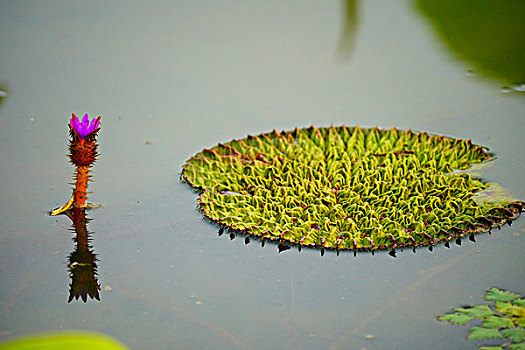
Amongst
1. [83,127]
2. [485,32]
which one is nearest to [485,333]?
[83,127]

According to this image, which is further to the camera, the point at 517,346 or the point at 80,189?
the point at 80,189

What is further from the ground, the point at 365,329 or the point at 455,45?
the point at 455,45

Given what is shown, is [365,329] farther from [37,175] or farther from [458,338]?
[37,175]

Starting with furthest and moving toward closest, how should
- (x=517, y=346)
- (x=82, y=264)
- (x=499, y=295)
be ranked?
(x=82, y=264)
(x=499, y=295)
(x=517, y=346)

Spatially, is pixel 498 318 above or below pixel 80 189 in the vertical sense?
below

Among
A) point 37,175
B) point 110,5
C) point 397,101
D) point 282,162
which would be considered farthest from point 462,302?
point 110,5

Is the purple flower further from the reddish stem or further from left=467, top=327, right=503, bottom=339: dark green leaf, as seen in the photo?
left=467, top=327, right=503, bottom=339: dark green leaf

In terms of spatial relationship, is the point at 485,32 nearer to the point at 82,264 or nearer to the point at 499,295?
the point at 499,295
